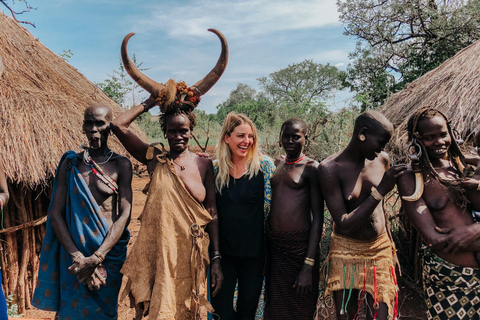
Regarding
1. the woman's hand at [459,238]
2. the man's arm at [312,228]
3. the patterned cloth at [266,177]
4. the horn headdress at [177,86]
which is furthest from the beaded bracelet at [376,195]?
the horn headdress at [177,86]

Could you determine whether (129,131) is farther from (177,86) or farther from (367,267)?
(367,267)

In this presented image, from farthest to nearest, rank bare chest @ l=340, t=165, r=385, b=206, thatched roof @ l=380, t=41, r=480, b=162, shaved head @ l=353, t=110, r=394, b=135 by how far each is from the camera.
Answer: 1. thatched roof @ l=380, t=41, r=480, b=162
2. bare chest @ l=340, t=165, r=385, b=206
3. shaved head @ l=353, t=110, r=394, b=135

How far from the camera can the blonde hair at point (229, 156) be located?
275cm

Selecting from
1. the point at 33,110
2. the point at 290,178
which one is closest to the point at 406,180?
the point at 290,178

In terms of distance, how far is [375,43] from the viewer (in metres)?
10.6

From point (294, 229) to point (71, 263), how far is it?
5.06 feet

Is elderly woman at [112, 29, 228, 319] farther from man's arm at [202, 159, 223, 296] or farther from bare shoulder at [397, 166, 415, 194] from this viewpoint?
bare shoulder at [397, 166, 415, 194]

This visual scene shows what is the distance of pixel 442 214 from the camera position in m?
2.14

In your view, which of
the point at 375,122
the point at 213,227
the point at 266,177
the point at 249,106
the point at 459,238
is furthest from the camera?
the point at 249,106

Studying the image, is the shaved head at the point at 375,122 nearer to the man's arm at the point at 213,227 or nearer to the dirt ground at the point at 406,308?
the man's arm at the point at 213,227

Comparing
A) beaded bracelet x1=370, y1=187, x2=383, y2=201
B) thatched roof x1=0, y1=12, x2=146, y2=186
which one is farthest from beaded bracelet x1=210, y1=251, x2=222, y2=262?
thatched roof x1=0, y1=12, x2=146, y2=186

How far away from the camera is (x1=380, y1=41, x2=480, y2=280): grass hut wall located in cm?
413

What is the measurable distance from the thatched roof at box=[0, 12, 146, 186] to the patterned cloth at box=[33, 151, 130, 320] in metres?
1.54

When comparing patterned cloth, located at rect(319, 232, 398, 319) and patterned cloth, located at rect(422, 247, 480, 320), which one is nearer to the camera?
patterned cloth, located at rect(422, 247, 480, 320)
